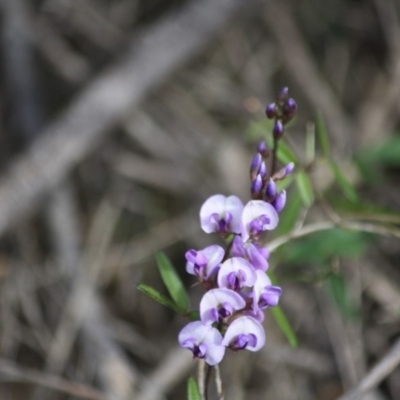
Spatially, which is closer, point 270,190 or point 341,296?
point 270,190

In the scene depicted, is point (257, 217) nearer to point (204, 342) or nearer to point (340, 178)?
point (204, 342)

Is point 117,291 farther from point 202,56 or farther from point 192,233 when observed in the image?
point 202,56

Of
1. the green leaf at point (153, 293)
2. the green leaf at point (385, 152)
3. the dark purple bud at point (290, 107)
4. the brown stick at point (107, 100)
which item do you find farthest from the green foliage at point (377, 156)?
the green leaf at point (153, 293)

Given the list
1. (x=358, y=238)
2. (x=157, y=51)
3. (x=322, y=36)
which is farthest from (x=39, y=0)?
(x=358, y=238)

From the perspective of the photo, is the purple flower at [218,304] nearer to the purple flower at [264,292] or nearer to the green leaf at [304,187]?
the purple flower at [264,292]

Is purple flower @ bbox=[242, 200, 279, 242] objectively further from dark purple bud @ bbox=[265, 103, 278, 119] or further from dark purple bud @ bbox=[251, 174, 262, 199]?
dark purple bud @ bbox=[265, 103, 278, 119]

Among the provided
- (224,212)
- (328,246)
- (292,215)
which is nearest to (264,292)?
(224,212)
